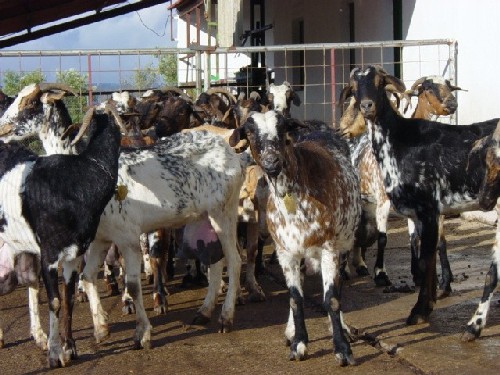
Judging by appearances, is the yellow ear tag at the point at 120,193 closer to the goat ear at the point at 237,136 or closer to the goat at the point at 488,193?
the goat ear at the point at 237,136

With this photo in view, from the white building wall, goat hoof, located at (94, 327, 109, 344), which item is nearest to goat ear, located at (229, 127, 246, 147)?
goat hoof, located at (94, 327, 109, 344)

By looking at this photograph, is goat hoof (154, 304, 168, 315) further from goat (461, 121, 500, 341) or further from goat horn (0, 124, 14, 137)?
goat (461, 121, 500, 341)

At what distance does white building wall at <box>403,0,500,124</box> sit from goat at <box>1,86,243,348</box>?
6483 mm

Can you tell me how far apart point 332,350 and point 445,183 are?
1.98 metres

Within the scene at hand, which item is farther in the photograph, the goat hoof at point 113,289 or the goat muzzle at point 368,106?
the goat hoof at point 113,289

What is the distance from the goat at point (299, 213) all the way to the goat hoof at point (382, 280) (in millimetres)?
2854

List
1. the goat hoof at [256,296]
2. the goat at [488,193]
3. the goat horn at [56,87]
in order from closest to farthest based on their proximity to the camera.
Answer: the goat at [488,193] < the goat horn at [56,87] < the goat hoof at [256,296]

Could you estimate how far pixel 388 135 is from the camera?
9555 mm

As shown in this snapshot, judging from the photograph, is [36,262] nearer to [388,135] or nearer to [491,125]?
[388,135]

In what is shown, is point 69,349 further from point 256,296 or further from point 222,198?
point 256,296

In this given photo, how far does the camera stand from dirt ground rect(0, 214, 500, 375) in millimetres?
7773

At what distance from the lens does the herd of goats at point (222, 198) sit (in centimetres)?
799

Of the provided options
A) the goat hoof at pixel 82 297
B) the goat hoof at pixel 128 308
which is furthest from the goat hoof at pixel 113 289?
the goat hoof at pixel 128 308

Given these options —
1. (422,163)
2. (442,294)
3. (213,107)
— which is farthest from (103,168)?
(213,107)
